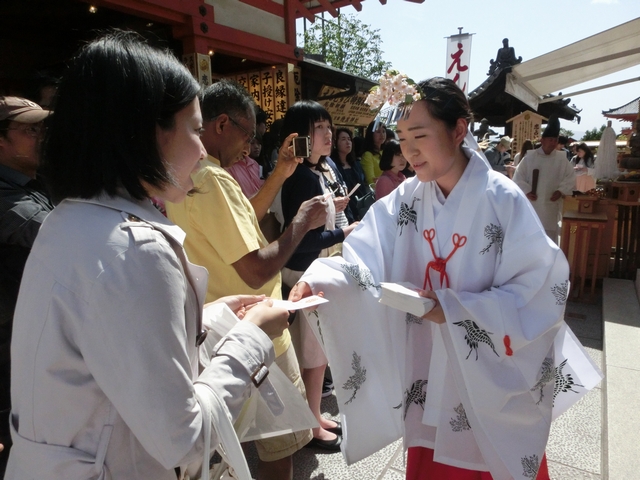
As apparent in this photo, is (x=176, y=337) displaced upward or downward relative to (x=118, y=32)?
downward

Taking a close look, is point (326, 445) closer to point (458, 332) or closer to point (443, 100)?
point (458, 332)

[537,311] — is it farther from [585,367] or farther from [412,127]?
[412,127]

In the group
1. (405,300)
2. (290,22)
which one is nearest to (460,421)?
(405,300)

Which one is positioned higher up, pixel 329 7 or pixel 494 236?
pixel 329 7

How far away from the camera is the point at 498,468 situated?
5.37ft

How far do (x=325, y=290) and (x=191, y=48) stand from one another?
4098 millimetres

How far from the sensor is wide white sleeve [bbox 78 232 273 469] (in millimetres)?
810

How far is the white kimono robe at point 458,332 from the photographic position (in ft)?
A: 5.31

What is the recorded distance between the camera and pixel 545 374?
170cm

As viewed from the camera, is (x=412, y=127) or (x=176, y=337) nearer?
(x=176, y=337)

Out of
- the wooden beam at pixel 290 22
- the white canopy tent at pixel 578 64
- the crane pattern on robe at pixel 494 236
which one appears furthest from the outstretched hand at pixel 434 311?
the white canopy tent at pixel 578 64

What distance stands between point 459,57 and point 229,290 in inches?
433

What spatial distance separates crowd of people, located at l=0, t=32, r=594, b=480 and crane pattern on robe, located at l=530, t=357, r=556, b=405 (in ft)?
0.04

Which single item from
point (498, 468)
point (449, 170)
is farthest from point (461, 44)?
point (498, 468)
